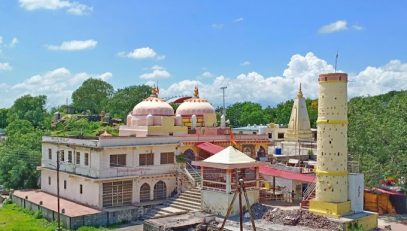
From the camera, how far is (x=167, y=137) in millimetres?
31859

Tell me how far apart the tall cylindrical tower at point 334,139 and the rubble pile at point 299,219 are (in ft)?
5.43

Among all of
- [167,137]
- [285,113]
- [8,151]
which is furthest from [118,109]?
[167,137]

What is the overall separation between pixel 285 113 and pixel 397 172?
61.6 m

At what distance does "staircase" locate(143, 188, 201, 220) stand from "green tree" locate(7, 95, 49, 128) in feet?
181

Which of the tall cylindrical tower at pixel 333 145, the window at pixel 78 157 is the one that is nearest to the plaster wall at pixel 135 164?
the window at pixel 78 157

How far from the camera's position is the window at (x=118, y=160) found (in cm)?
2923

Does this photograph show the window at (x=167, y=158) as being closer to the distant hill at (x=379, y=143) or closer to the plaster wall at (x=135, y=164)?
the plaster wall at (x=135, y=164)

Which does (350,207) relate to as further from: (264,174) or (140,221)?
(140,221)

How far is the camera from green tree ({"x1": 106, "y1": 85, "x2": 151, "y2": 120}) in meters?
77.2

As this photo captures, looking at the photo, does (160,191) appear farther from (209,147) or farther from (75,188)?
(75,188)

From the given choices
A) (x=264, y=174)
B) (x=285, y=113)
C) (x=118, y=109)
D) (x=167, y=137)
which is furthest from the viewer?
(x=285, y=113)

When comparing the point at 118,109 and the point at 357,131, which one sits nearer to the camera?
the point at 357,131

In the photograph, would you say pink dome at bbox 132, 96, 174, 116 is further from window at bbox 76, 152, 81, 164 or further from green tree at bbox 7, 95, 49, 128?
green tree at bbox 7, 95, 49, 128

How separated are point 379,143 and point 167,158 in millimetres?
14163
